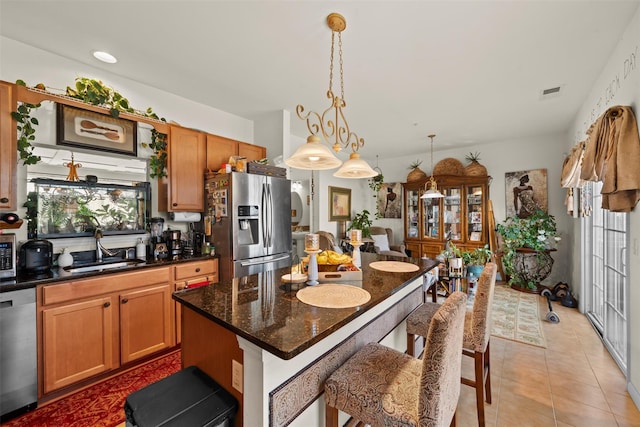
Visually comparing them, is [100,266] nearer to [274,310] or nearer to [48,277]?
[48,277]

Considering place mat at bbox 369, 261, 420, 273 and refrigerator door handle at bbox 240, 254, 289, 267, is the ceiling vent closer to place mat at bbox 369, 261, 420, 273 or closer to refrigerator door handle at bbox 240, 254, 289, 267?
place mat at bbox 369, 261, 420, 273

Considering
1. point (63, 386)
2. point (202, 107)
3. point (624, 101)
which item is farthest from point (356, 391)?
point (202, 107)

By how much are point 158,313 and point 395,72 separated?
10.3 feet

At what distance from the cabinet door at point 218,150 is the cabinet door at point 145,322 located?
1453 millimetres

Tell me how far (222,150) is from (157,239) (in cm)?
124

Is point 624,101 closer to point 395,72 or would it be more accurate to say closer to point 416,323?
point 395,72

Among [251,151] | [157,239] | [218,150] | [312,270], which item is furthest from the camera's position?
[251,151]

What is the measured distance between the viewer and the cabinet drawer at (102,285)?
1.85 meters

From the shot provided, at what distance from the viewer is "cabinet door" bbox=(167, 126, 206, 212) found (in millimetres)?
2824

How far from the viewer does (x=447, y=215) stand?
5352mm

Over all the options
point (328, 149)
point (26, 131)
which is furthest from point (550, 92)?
point (26, 131)

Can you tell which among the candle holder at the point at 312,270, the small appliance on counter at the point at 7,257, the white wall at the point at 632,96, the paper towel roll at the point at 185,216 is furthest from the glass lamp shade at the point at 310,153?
the white wall at the point at 632,96

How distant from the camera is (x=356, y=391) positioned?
1.12m

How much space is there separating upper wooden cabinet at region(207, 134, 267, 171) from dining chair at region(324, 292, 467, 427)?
269 cm
